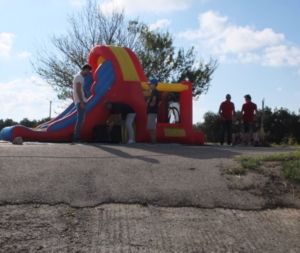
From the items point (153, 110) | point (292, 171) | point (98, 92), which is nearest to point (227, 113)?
point (98, 92)

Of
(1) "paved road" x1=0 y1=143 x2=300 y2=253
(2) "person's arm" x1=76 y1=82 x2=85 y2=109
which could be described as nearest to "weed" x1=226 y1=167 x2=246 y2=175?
(1) "paved road" x1=0 y1=143 x2=300 y2=253

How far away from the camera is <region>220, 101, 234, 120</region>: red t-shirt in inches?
605

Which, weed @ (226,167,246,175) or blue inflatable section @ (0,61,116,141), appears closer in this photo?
weed @ (226,167,246,175)

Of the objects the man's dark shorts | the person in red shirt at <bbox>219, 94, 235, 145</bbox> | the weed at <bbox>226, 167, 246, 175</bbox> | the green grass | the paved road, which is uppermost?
the person in red shirt at <bbox>219, 94, 235, 145</bbox>

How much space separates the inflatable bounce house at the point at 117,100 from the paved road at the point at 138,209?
6.19 meters

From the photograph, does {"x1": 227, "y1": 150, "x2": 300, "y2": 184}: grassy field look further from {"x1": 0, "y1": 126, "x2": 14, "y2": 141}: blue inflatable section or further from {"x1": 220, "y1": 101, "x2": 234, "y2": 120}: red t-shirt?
{"x1": 220, "y1": 101, "x2": 234, "y2": 120}: red t-shirt

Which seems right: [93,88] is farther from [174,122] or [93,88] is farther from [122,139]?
[174,122]

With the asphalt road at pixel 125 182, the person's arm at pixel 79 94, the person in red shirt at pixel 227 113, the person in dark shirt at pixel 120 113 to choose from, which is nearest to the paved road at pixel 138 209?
the asphalt road at pixel 125 182

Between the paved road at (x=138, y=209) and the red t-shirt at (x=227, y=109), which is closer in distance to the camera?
Result: the paved road at (x=138, y=209)

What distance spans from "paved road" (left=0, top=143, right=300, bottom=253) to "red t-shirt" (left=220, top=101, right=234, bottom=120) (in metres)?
8.43

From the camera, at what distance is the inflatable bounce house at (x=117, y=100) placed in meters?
13.2

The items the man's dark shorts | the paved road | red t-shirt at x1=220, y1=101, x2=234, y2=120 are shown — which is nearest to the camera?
the paved road

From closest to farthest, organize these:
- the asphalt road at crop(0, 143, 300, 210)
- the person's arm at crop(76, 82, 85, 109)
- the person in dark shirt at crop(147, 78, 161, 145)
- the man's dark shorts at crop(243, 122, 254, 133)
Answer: the asphalt road at crop(0, 143, 300, 210), the person's arm at crop(76, 82, 85, 109), the person in dark shirt at crop(147, 78, 161, 145), the man's dark shorts at crop(243, 122, 254, 133)

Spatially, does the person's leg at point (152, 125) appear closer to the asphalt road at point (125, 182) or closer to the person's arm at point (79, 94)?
the person's arm at point (79, 94)
